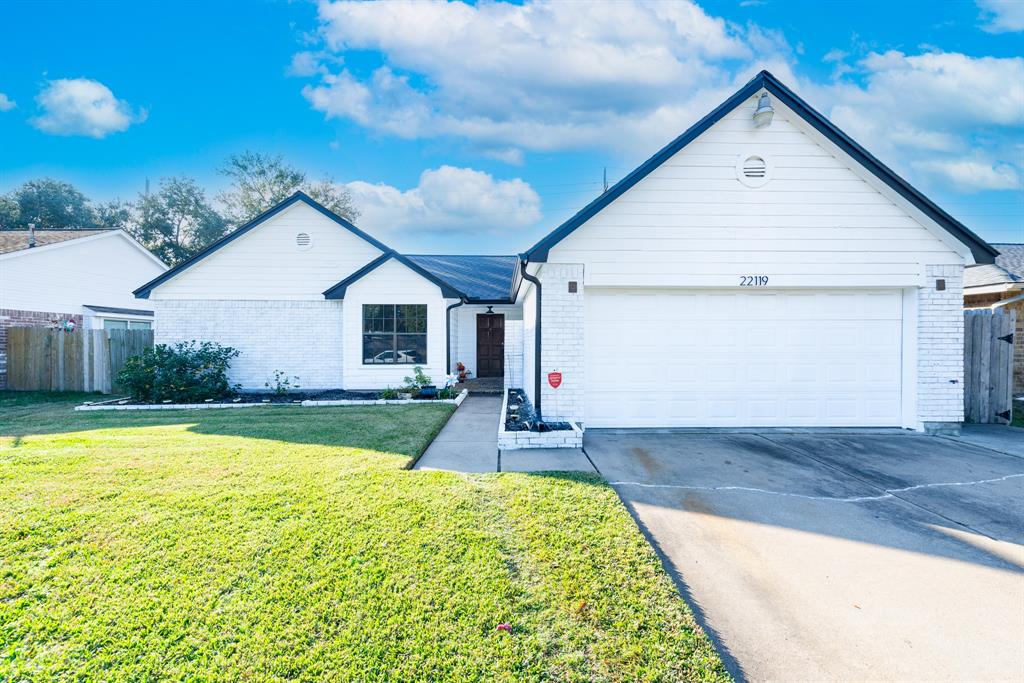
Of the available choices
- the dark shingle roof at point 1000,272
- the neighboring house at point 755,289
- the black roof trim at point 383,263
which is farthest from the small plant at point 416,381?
the dark shingle roof at point 1000,272

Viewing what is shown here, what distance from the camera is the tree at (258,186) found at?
3331 cm

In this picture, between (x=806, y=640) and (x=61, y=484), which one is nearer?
(x=806, y=640)

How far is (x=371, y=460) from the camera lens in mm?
5863

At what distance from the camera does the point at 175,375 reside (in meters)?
11.6

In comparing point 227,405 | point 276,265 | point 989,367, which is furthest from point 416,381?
point 989,367

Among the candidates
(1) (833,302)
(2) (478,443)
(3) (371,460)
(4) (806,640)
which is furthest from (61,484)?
(1) (833,302)

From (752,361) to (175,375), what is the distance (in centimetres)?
1299

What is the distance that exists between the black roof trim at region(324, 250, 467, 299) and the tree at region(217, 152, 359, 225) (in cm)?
2352

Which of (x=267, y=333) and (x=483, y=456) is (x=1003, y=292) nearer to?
(x=483, y=456)

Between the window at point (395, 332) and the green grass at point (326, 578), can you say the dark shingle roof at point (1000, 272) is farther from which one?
the window at point (395, 332)

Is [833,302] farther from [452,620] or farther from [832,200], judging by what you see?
[452,620]

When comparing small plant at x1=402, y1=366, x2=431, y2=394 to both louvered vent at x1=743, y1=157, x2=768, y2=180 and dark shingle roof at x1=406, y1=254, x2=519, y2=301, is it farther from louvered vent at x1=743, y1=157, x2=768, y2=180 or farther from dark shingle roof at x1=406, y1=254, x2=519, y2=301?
louvered vent at x1=743, y1=157, x2=768, y2=180

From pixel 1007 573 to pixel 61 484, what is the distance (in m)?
8.39

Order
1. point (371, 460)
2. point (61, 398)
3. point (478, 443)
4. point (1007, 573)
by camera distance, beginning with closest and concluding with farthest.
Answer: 1. point (1007, 573)
2. point (371, 460)
3. point (478, 443)
4. point (61, 398)
